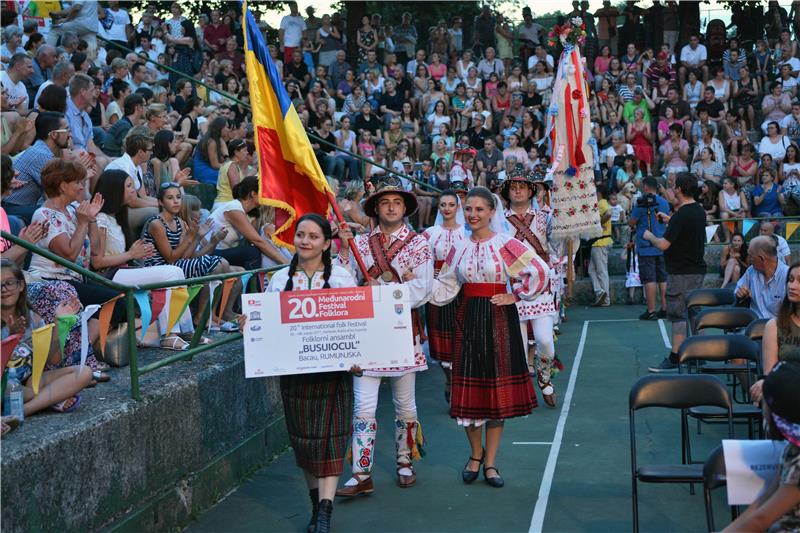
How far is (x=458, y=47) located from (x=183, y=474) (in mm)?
17937

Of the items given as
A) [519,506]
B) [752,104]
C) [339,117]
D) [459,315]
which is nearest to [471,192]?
[459,315]

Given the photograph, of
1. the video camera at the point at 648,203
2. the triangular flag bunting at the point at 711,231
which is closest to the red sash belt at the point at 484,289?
the video camera at the point at 648,203

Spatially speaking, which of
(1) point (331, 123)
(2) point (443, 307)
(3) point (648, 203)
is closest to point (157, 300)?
(2) point (443, 307)

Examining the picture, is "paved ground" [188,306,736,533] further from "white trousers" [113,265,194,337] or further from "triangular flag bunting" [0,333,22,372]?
"triangular flag bunting" [0,333,22,372]

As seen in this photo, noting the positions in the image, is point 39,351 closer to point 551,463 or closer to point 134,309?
point 134,309

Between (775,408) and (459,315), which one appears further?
(459,315)

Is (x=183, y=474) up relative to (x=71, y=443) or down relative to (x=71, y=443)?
down

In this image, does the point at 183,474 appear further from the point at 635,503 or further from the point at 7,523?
the point at 635,503

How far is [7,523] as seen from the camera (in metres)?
4.95

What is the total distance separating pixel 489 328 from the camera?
24.5 ft

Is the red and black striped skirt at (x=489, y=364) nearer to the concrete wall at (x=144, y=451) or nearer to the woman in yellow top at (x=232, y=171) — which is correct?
the concrete wall at (x=144, y=451)

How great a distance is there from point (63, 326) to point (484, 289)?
280 centimetres

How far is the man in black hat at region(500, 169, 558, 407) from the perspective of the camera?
1005 cm

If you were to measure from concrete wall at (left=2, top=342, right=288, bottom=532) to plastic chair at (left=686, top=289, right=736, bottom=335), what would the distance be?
4333 mm
